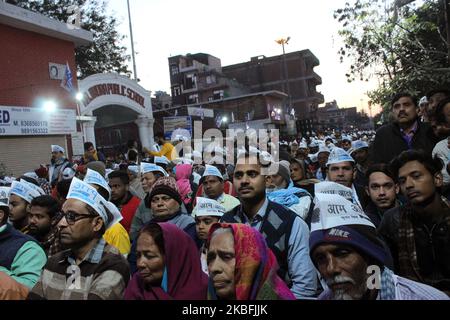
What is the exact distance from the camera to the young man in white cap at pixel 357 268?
1776 mm

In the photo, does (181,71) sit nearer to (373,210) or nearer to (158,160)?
(158,160)

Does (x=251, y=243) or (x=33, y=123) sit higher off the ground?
(x=33, y=123)

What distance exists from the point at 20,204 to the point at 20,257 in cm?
144

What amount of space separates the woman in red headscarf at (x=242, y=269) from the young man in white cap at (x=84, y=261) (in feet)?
2.06

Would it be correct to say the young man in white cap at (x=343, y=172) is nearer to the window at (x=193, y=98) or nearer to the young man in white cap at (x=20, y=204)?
the young man in white cap at (x=20, y=204)

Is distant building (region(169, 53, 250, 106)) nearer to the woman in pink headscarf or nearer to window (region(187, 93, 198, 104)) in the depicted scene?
window (region(187, 93, 198, 104))

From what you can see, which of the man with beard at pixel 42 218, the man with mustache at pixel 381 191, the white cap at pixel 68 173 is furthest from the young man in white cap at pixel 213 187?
the white cap at pixel 68 173

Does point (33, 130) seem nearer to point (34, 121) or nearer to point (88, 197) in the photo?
point (34, 121)

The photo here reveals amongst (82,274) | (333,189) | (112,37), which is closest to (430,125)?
(333,189)

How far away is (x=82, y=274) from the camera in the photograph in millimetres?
2404

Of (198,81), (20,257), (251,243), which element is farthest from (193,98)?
(251,243)

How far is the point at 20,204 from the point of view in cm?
413

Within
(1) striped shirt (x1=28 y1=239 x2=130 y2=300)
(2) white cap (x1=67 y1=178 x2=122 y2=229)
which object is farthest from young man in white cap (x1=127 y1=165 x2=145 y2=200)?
(1) striped shirt (x1=28 y1=239 x2=130 y2=300)
